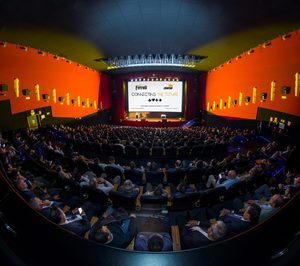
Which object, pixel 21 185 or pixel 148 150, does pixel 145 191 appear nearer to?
pixel 21 185

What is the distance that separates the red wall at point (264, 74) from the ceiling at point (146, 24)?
0.58 metres

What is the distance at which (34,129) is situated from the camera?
10.9 m

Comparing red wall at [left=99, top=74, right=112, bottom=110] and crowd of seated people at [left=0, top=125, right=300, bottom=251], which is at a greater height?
red wall at [left=99, top=74, right=112, bottom=110]

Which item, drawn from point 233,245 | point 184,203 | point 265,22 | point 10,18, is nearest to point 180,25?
point 265,22

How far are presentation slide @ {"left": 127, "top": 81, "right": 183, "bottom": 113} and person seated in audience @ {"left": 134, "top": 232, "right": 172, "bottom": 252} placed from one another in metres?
20.1

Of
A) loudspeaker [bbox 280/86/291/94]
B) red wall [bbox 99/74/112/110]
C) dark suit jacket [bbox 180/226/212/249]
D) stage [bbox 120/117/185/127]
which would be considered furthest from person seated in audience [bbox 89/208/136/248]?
stage [bbox 120/117/185/127]

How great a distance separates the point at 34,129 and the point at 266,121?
39.8 feet

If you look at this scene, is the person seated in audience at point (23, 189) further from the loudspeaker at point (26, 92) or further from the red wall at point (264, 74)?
the red wall at point (264, 74)

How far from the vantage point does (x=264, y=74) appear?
9898 millimetres

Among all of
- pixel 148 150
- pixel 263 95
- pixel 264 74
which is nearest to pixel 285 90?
pixel 263 95

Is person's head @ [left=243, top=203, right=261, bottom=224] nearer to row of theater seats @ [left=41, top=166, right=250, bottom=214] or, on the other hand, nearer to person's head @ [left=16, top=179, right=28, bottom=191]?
row of theater seats @ [left=41, top=166, right=250, bottom=214]

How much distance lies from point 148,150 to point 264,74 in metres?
7.06

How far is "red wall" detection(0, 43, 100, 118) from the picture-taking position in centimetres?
902

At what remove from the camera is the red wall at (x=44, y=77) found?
9.02m
